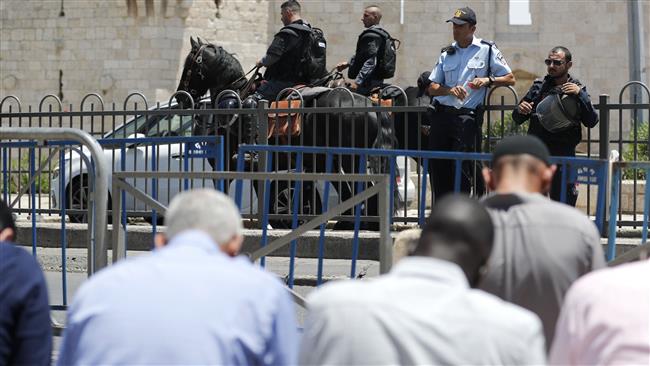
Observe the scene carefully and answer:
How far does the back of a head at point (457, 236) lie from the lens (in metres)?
3.78

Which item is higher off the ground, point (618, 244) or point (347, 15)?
point (347, 15)

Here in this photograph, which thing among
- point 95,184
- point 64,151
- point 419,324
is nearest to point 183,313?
point 419,324

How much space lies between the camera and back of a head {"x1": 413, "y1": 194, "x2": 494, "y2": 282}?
378 centimetres

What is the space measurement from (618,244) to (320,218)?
3485 millimetres

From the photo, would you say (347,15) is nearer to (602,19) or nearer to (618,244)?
(602,19)

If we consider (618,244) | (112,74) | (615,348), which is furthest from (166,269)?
(112,74)

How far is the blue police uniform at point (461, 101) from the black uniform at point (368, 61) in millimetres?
2172

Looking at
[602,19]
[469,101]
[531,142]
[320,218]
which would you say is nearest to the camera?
[531,142]

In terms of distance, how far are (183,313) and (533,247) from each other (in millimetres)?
1269

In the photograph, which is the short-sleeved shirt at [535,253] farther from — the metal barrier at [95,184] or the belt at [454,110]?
the belt at [454,110]

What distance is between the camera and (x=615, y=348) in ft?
12.6

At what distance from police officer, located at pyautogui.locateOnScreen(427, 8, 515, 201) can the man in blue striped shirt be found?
277 inches

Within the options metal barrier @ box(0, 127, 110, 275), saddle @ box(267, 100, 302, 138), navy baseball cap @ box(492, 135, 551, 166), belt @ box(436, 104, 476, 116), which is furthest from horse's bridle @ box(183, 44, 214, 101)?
navy baseball cap @ box(492, 135, 551, 166)

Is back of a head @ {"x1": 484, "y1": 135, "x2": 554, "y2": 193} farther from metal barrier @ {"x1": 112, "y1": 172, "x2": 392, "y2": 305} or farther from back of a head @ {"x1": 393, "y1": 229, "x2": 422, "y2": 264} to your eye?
metal barrier @ {"x1": 112, "y1": 172, "x2": 392, "y2": 305}
